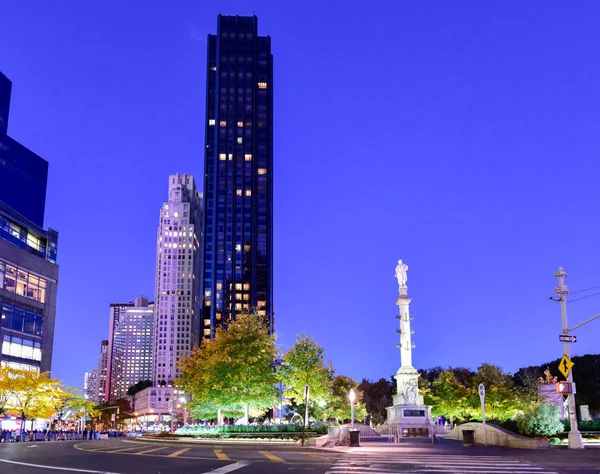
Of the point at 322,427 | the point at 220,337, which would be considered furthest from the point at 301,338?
the point at 322,427

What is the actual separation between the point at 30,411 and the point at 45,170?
5949 cm

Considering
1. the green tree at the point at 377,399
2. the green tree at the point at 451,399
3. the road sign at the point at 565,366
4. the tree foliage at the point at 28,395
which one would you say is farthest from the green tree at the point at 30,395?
the green tree at the point at 377,399

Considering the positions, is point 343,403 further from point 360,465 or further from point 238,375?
point 360,465

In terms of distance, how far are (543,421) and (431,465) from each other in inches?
604

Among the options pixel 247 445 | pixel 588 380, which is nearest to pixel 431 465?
pixel 247 445

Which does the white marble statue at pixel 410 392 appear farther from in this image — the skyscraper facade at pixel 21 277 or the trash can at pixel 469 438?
the skyscraper facade at pixel 21 277

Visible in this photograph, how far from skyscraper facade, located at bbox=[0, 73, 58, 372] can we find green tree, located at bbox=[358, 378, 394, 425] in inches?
2623

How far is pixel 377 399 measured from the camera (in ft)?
455

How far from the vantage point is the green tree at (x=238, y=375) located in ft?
186

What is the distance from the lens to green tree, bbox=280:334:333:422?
6170 centimetres

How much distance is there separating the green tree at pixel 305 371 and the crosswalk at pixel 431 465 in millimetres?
31801

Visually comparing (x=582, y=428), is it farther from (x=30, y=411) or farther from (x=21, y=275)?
(x=21, y=275)

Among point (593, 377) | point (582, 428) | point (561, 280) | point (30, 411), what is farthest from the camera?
point (593, 377)

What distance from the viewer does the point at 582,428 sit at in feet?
148
